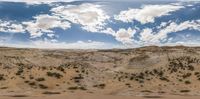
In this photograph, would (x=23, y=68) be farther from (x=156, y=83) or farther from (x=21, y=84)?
(x=156, y=83)

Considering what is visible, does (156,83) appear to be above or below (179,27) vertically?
below

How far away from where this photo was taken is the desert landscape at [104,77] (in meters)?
57.3

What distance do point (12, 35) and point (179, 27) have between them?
1262 inches

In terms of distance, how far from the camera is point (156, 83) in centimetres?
6531

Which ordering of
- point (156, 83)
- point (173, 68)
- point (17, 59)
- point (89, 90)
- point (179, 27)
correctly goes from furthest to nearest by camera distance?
point (179, 27), point (17, 59), point (173, 68), point (156, 83), point (89, 90)

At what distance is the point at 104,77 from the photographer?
6762cm

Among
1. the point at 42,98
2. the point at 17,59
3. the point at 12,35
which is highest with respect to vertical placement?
the point at 12,35

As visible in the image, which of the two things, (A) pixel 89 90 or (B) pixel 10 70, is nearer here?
(A) pixel 89 90

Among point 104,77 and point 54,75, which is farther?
point 104,77

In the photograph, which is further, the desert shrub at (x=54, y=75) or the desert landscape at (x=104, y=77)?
the desert shrub at (x=54, y=75)

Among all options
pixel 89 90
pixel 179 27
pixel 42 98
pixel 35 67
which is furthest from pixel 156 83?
pixel 179 27

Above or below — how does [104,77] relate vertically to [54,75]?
below

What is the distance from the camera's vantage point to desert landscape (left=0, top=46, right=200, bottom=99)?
57.3m

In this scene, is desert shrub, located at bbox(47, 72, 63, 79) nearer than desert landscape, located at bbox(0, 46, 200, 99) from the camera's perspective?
No
